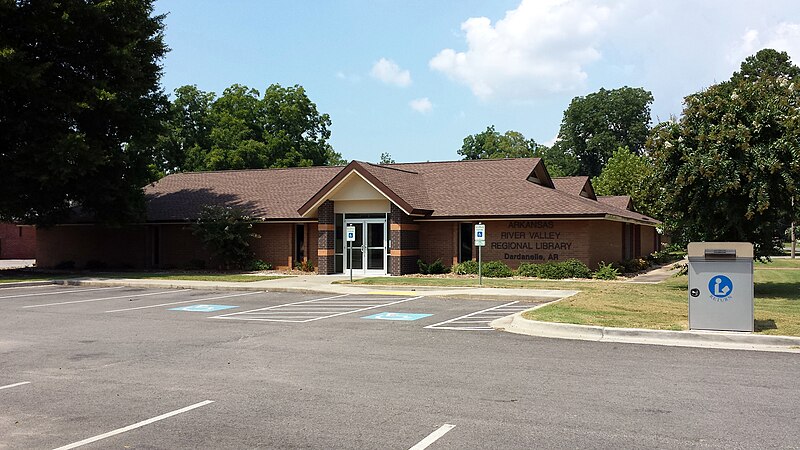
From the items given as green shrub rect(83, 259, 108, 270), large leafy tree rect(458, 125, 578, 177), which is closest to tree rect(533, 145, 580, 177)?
large leafy tree rect(458, 125, 578, 177)

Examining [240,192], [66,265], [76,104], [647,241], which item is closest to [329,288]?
[76,104]

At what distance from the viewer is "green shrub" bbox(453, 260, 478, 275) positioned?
28.4 metres

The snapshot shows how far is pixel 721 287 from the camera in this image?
1210 cm

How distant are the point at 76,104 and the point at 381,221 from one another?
42.7ft

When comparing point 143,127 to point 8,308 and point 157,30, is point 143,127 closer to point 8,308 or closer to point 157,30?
point 157,30

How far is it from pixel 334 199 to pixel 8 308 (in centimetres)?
1410

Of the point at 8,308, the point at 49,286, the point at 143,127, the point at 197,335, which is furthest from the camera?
the point at 143,127

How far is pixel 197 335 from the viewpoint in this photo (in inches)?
506

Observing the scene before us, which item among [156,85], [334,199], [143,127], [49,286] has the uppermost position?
[156,85]

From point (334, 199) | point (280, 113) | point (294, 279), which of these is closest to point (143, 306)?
point (294, 279)

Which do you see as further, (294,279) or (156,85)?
(156,85)

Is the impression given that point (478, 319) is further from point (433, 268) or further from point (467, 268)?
point (433, 268)

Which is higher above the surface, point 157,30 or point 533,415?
point 157,30

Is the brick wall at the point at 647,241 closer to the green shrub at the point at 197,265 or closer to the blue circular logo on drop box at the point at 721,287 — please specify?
the green shrub at the point at 197,265
